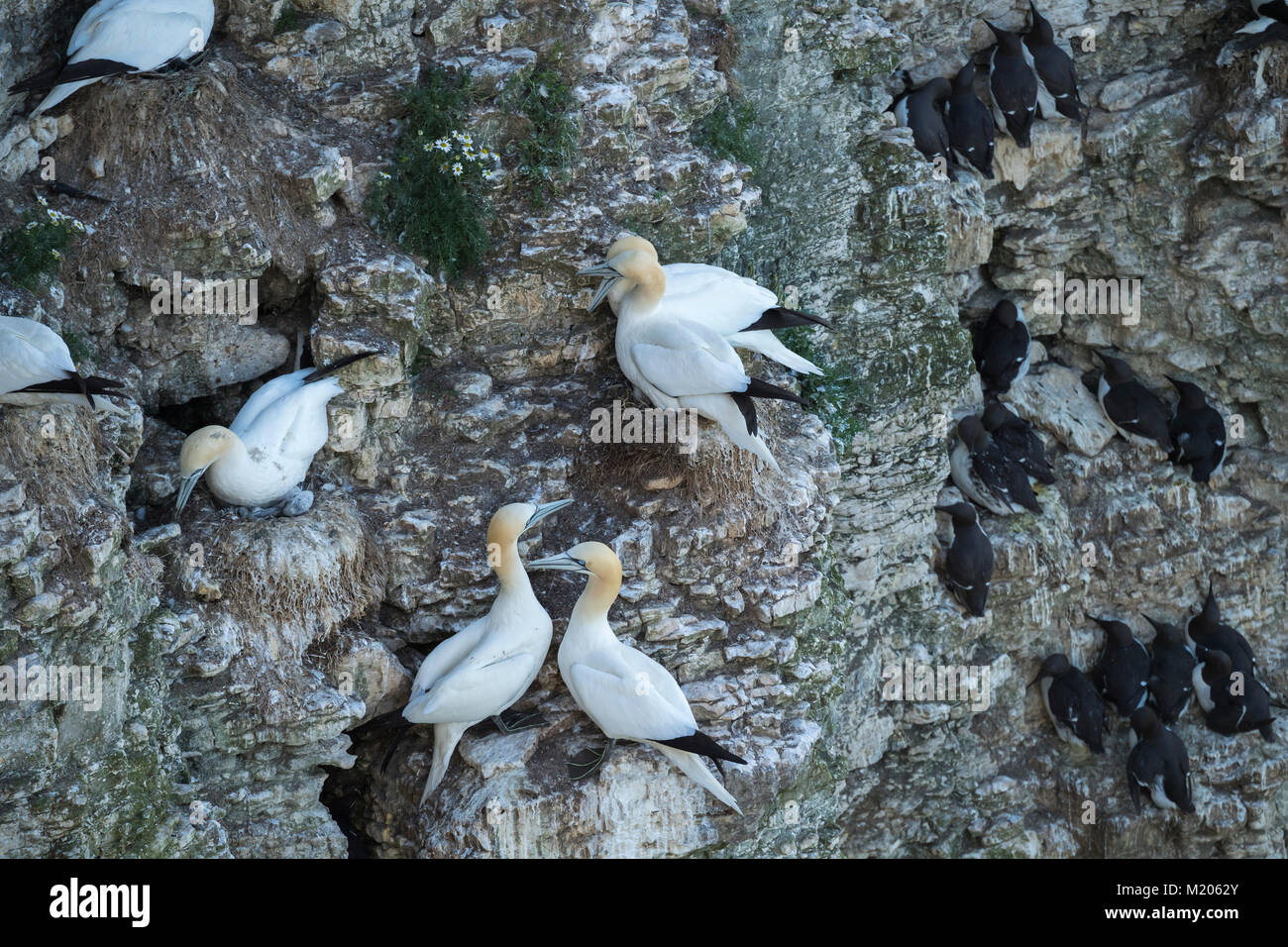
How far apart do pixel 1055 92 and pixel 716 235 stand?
410cm

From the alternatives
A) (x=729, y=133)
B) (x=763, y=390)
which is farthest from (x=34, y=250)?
(x=729, y=133)

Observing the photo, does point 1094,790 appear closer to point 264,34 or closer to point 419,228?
point 419,228

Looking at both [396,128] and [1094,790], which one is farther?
[1094,790]

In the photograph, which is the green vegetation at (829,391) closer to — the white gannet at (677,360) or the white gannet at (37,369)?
the white gannet at (677,360)

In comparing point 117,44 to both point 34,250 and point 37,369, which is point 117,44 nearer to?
point 34,250

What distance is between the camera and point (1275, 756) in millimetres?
12820

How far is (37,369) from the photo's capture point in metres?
6.52
